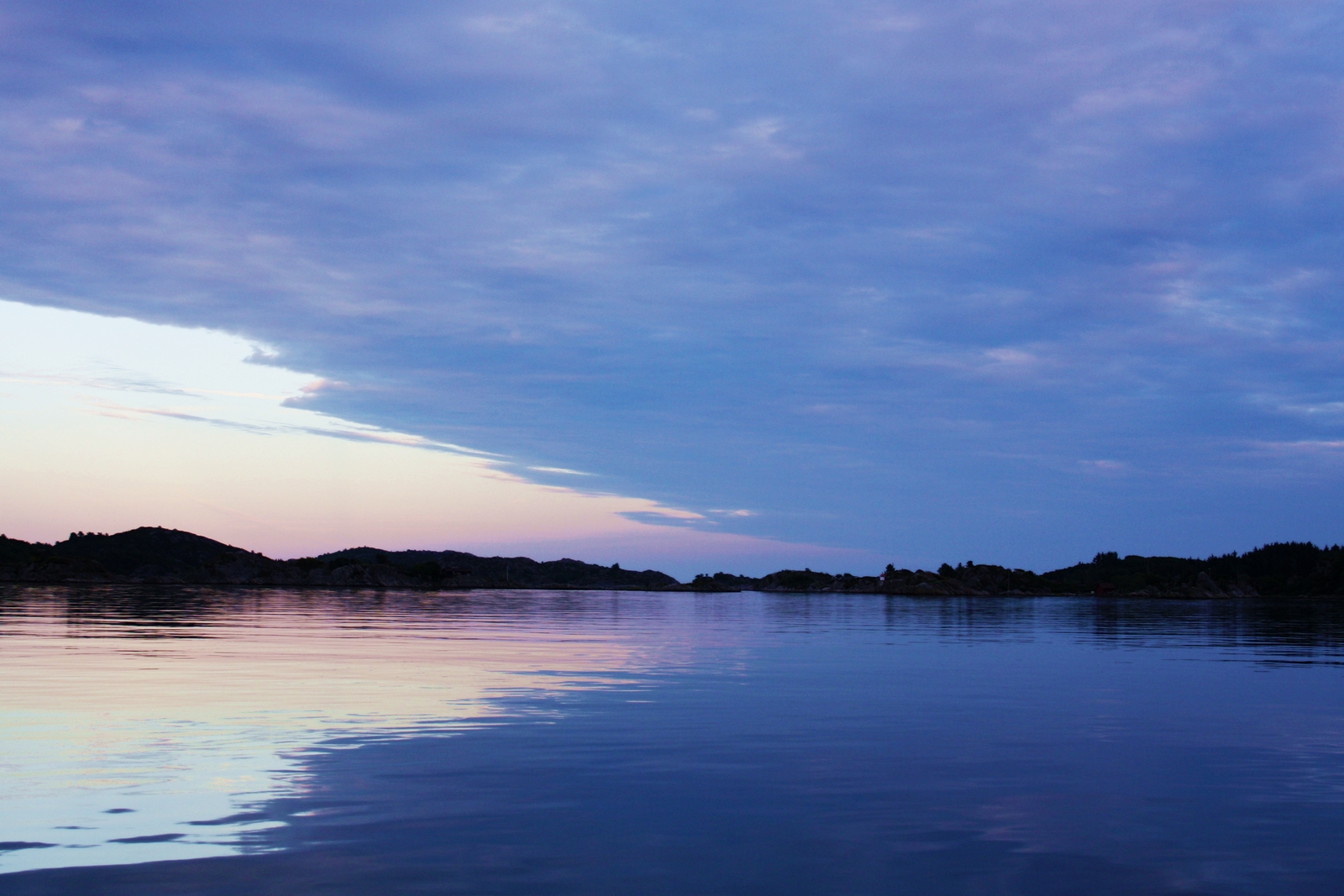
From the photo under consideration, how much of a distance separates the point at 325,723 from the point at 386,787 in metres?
6.54

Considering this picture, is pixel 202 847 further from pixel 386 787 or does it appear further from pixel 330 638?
pixel 330 638

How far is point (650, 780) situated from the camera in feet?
50.5

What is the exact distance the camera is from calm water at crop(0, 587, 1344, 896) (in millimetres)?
10641

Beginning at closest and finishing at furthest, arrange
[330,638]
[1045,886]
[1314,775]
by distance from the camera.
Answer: [1045,886] < [1314,775] < [330,638]

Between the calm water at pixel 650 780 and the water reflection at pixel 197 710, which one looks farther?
the water reflection at pixel 197 710

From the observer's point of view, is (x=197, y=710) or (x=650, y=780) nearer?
(x=650, y=780)

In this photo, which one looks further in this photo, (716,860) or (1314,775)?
(1314,775)

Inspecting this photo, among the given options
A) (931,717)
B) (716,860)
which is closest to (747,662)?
(931,717)

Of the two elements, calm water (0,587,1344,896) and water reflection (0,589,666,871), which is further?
water reflection (0,589,666,871)

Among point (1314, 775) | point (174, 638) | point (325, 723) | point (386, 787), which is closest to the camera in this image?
point (386, 787)

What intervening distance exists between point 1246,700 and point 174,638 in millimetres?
42308

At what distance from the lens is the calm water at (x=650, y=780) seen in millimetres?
10641

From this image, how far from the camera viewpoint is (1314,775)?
16719 mm

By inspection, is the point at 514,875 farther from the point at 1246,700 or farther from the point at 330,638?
the point at 330,638
